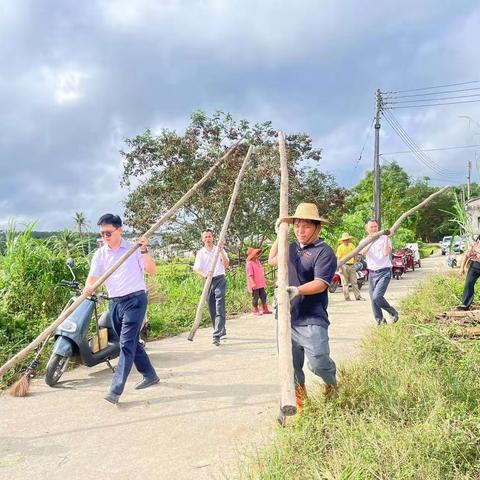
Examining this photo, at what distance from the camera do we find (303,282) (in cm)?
391

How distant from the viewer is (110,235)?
16.6 ft

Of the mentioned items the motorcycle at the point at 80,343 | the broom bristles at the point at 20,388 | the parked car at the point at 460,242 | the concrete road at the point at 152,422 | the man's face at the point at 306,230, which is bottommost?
the concrete road at the point at 152,422

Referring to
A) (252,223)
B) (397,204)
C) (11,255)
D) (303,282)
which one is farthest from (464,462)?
(397,204)

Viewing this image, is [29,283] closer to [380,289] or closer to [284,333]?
[380,289]

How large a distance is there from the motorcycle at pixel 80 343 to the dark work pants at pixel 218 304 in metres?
1.86

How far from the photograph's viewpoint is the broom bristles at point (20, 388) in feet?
17.0

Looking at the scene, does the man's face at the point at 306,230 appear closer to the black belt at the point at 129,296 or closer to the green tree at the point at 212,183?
the black belt at the point at 129,296

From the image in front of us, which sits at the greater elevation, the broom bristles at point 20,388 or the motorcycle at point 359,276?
the motorcycle at point 359,276

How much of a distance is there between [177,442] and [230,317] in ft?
21.7

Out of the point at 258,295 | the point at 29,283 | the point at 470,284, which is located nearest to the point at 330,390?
the point at 470,284

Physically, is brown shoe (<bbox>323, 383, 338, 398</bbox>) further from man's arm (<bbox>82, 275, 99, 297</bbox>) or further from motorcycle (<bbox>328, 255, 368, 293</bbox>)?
motorcycle (<bbox>328, 255, 368, 293</bbox>)

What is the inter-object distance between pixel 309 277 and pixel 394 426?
1169 mm

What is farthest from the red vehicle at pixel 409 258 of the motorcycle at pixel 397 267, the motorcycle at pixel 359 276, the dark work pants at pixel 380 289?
the dark work pants at pixel 380 289

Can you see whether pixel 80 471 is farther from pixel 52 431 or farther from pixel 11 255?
Result: pixel 11 255
